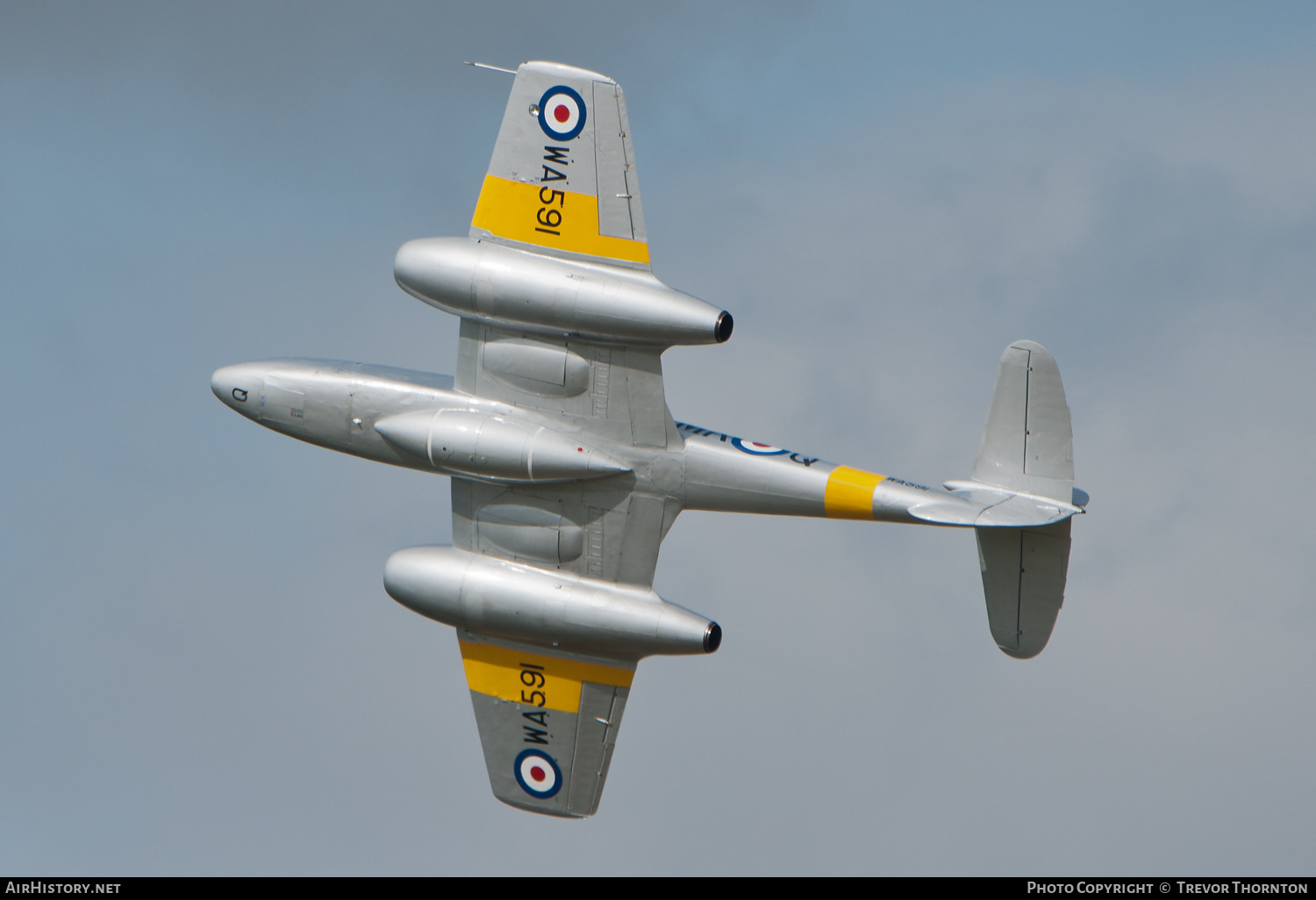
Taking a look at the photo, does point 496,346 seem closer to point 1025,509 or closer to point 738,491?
point 738,491

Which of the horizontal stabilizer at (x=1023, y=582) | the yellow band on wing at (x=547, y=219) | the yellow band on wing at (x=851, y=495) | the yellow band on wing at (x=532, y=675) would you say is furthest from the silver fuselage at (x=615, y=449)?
the yellow band on wing at (x=532, y=675)

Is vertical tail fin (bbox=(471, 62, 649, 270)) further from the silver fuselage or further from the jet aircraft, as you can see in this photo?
the silver fuselage

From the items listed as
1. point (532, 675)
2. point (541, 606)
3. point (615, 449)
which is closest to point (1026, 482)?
point (615, 449)

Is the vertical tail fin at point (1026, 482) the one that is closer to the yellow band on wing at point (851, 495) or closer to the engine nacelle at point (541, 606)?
the yellow band on wing at point (851, 495)

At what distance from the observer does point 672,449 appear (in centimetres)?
3512

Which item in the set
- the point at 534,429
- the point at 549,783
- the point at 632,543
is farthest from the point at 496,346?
the point at 549,783

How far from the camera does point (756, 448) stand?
115ft

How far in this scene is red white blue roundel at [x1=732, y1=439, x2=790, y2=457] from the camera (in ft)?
115

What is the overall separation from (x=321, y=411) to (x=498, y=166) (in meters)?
5.08

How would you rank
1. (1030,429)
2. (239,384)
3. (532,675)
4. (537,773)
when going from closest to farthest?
(1030,429) < (239,384) < (532,675) < (537,773)

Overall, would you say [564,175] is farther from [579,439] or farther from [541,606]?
[541,606]

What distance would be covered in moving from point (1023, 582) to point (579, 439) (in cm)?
758

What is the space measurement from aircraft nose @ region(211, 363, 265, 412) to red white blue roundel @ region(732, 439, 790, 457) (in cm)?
810

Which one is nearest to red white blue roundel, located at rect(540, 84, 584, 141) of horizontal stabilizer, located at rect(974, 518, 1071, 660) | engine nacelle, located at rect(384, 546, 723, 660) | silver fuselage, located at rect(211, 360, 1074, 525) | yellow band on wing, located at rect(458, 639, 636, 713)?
silver fuselage, located at rect(211, 360, 1074, 525)
